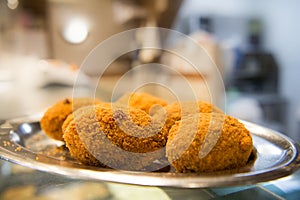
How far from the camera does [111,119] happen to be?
449 millimetres

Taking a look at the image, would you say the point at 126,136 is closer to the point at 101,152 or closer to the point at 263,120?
the point at 101,152

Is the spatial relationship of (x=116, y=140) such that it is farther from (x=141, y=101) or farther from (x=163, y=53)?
(x=163, y=53)

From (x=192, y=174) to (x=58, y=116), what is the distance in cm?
31

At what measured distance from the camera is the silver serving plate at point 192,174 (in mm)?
341

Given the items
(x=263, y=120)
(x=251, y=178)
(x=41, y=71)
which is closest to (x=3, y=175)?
(x=251, y=178)

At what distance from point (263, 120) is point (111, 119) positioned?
2.54 meters

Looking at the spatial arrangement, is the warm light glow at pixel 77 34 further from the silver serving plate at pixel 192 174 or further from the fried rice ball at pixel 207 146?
the fried rice ball at pixel 207 146

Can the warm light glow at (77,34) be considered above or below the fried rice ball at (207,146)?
above

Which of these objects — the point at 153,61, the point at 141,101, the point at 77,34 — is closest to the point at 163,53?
the point at 153,61

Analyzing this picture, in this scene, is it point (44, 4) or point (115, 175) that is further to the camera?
point (44, 4)

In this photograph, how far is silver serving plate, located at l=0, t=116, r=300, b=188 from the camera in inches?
13.4

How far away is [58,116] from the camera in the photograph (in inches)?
23.0

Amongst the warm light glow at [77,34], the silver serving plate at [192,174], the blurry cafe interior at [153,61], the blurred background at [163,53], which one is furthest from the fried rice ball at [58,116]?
the warm light glow at [77,34]

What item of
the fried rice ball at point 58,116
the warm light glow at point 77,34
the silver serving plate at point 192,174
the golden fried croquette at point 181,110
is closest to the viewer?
the silver serving plate at point 192,174
